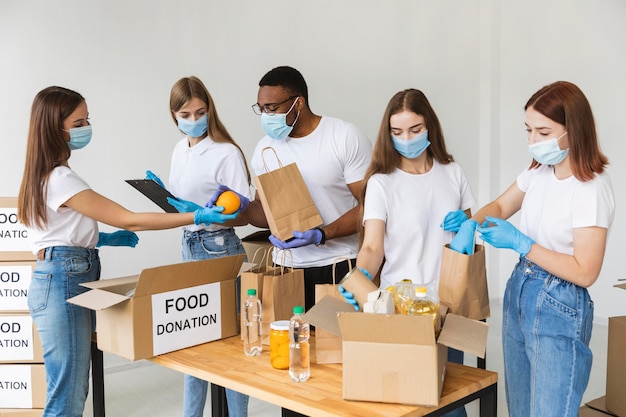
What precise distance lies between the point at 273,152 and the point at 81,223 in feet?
2.42

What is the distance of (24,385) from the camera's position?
2.81m

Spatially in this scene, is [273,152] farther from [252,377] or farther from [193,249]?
[252,377]

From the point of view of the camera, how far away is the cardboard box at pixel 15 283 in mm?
2775

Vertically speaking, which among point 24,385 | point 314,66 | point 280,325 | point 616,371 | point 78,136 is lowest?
point 24,385

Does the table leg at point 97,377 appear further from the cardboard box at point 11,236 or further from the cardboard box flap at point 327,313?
the cardboard box flap at point 327,313

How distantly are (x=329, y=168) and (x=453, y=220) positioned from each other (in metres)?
0.54

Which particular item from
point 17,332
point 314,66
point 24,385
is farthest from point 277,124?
point 314,66

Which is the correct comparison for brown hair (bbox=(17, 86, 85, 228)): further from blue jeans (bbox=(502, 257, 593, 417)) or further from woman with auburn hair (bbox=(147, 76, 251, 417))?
blue jeans (bbox=(502, 257, 593, 417))

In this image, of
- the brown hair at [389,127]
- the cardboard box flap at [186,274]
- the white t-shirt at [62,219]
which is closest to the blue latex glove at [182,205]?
the white t-shirt at [62,219]

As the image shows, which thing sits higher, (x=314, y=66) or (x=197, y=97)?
(x=314, y=66)

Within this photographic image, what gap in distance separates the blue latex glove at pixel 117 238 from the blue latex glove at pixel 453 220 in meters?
1.32

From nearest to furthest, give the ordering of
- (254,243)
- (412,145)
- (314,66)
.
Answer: (412,145) → (254,243) → (314,66)

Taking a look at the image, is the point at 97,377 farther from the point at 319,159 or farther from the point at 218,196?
the point at 319,159

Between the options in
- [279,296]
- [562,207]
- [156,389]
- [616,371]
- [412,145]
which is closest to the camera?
[562,207]
